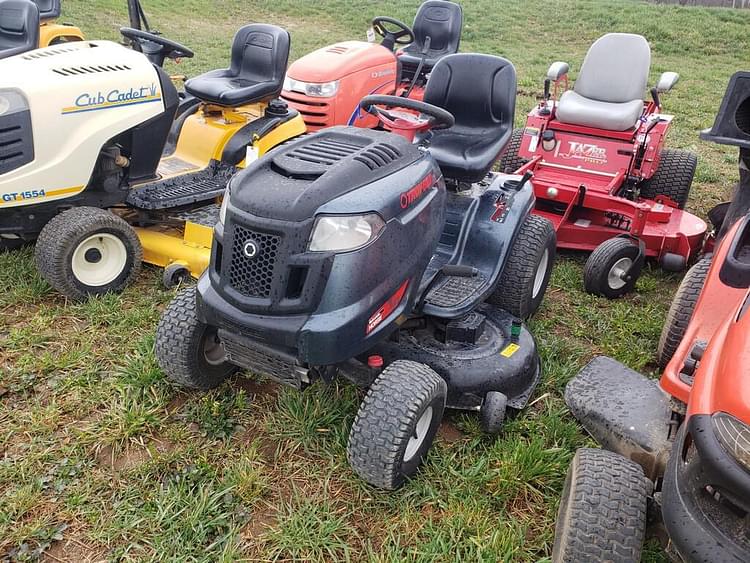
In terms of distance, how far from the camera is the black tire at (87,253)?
3.17m

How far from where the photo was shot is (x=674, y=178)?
15.3 ft

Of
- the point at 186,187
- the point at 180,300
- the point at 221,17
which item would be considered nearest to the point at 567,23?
the point at 221,17

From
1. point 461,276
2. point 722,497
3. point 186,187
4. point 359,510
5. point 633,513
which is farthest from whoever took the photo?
point 186,187

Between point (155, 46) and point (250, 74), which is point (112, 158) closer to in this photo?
point (250, 74)

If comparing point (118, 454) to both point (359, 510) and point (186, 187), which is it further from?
point (186, 187)

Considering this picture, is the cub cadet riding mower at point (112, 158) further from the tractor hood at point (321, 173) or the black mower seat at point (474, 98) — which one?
the tractor hood at point (321, 173)

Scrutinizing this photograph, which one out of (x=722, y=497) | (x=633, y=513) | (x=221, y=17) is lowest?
(x=221, y=17)

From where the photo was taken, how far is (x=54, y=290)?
3453 mm

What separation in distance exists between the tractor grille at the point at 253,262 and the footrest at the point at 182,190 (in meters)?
1.75

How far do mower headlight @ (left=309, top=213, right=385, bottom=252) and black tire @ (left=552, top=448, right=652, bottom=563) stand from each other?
93 centimetres

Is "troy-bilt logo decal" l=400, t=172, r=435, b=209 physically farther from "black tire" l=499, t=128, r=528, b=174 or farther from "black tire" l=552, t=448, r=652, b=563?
"black tire" l=499, t=128, r=528, b=174

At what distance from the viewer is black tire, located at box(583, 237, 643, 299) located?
11.8 ft

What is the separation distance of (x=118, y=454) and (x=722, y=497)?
6.47 feet

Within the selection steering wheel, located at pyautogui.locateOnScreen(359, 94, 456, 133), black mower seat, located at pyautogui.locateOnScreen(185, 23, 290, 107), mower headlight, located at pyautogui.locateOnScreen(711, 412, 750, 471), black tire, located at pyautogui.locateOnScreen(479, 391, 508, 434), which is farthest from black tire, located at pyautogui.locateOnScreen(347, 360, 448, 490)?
black mower seat, located at pyautogui.locateOnScreen(185, 23, 290, 107)
